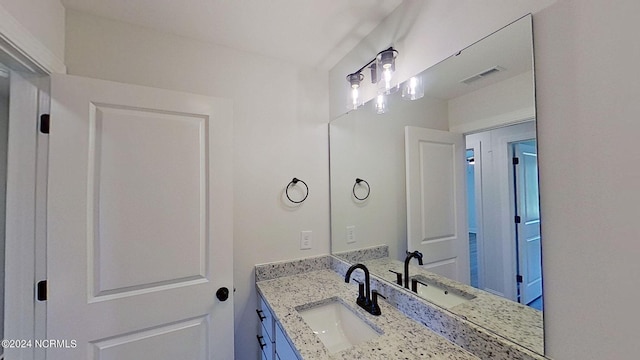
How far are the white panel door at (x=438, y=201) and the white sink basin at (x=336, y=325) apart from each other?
0.46 m

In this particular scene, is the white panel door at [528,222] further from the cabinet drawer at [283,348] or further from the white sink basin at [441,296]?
the cabinet drawer at [283,348]

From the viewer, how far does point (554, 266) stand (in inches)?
28.2

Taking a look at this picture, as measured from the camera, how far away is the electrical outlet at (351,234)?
1761 millimetres

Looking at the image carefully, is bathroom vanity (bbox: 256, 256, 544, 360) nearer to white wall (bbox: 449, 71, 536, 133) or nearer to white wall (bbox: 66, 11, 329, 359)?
white wall (bbox: 66, 11, 329, 359)

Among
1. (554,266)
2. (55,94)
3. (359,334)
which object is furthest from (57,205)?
(554,266)

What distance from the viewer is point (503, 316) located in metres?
0.88

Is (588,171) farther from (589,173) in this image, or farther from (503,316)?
(503,316)

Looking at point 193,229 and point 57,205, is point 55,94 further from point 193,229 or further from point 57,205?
point 193,229

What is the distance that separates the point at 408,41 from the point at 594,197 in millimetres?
962

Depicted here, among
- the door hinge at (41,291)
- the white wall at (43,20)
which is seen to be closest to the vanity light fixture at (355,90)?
the white wall at (43,20)

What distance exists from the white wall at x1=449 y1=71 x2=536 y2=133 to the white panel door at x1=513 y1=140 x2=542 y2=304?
11 centimetres

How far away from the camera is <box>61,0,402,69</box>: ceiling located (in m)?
1.23

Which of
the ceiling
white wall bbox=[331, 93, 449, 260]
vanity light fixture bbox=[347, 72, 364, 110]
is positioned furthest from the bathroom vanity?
the ceiling

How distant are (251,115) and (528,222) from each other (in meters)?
1.53
